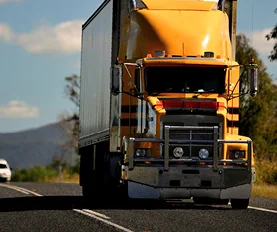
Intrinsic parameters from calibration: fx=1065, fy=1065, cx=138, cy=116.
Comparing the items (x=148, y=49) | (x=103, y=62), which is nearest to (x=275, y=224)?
(x=148, y=49)

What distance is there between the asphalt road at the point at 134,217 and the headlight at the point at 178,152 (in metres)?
1.06

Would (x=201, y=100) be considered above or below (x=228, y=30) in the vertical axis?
below

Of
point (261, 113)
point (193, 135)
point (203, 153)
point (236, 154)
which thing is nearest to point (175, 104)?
point (193, 135)

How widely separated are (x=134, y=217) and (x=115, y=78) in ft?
10.9

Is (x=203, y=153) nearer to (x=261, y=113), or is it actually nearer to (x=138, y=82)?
(x=138, y=82)

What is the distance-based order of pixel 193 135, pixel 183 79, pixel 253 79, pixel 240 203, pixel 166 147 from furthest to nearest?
pixel 183 79, pixel 240 203, pixel 193 135, pixel 253 79, pixel 166 147

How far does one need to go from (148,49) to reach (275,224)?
582 centimetres

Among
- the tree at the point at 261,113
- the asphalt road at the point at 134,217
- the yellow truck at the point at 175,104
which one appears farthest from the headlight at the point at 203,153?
the tree at the point at 261,113

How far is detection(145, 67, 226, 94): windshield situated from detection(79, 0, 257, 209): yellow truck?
20 mm

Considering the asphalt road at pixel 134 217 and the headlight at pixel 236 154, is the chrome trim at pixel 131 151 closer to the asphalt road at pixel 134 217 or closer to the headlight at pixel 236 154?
the asphalt road at pixel 134 217

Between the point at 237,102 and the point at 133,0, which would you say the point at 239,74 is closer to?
the point at 237,102

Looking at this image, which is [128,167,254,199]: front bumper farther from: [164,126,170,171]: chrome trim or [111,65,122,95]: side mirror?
[111,65,122,95]: side mirror

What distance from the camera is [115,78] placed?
2075cm

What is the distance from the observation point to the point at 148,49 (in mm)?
21781
